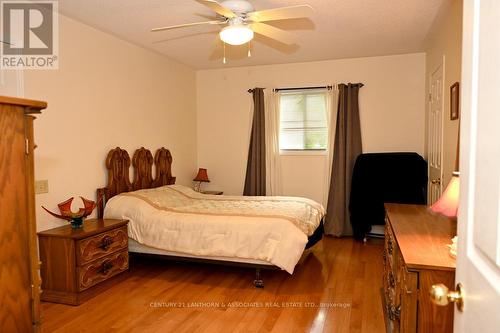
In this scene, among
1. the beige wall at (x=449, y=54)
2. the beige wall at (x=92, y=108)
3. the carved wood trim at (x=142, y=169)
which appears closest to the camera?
the beige wall at (x=449, y=54)

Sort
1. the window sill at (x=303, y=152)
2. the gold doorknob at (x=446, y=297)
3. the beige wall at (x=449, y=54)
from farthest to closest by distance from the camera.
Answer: the window sill at (x=303, y=152), the beige wall at (x=449, y=54), the gold doorknob at (x=446, y=297)

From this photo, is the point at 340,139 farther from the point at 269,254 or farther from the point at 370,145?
the point at 269,254

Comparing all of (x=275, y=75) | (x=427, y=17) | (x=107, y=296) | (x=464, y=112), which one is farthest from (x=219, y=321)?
(x=275, y=75)

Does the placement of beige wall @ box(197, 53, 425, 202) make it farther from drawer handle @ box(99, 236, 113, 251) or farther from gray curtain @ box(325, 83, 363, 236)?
drawer handle @ box(99, 236, 113, 251)

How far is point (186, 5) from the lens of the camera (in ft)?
10.00

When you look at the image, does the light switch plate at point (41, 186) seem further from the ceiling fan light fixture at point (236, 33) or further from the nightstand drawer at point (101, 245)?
the ceiling fan light fixture at point (236, 33)

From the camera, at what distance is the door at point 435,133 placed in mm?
3417

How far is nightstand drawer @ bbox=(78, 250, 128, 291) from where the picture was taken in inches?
113

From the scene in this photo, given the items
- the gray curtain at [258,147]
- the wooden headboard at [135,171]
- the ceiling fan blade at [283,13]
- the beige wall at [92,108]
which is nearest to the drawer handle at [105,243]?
the beige wall at [92,108]

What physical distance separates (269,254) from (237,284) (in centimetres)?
50

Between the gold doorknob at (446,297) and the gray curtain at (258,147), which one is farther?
the gray curtain at (258,147)

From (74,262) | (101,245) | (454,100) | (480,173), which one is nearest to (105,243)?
(101,245)

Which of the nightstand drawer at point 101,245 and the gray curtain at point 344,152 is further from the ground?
the gray curtain at point 344,152

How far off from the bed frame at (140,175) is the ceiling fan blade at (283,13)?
2.07 m
